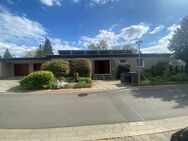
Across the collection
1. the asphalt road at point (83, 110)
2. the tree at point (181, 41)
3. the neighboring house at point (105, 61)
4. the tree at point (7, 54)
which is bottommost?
the asphalt road at point (83, 110)

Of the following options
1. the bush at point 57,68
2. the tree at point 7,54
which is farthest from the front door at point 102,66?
the tree at point 7,54

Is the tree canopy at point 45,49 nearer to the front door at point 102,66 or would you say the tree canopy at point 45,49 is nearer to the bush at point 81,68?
the front door at point 102,66

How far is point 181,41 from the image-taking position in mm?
20391

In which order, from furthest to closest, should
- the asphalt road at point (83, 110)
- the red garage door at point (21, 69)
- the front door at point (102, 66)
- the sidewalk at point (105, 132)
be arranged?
the red garage door at point (21, 69), the front door at point (102, 66), the asphalt road at point (83, 110), the sidewalk at point (105, 132)

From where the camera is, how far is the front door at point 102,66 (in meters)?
22.7

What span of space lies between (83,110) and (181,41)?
17.1 metres

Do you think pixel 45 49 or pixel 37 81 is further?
pixel 45 49

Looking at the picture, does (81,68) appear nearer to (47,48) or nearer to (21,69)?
(21,69)

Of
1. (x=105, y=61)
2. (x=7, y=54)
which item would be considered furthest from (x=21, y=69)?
(x=7, y=54)

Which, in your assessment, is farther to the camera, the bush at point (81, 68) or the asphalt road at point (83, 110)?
the bush at point (81, 68)

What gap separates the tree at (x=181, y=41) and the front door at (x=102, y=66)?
7.88 m

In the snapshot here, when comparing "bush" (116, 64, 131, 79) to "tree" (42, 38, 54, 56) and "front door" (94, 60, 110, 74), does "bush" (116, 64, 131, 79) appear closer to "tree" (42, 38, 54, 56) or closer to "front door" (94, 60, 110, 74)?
"front door" (94, 60, 110, 74)

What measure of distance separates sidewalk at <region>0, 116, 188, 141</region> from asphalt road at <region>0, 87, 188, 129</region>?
1.40 feet

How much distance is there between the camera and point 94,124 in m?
6.05
